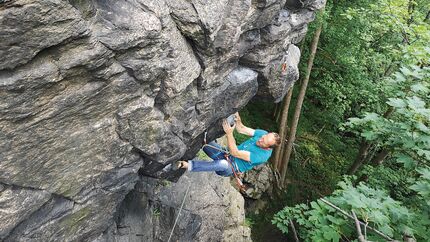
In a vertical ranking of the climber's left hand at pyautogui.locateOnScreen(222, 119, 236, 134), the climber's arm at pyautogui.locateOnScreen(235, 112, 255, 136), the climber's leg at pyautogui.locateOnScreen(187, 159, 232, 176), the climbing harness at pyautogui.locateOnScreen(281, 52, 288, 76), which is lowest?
the climber's leg at pyautogui.locateOnScreen(187, 159, 232, 176)

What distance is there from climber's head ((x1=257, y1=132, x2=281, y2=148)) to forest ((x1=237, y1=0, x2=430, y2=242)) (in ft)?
4.25

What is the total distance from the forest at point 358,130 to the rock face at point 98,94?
2500 millimetres

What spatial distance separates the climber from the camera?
699 centimetres

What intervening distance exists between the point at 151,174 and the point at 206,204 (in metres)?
3.32

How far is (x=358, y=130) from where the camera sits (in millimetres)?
13688

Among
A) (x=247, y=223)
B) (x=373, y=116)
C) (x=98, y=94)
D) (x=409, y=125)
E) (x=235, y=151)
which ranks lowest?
(x=247, y=223)

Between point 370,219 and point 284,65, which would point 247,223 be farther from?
point 370,219

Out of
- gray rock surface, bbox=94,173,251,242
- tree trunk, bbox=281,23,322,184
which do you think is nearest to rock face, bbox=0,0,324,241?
gray rock surface, bbox=94,173,251,242

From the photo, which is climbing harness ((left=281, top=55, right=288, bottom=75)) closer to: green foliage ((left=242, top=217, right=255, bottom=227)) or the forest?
the forest

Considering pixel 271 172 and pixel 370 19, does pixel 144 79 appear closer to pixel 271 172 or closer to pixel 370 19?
pixel 370 19

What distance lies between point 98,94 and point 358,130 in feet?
37.4

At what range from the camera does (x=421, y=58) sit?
7.32 metres

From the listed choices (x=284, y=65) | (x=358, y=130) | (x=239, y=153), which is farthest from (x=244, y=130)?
(x=358, y=130)

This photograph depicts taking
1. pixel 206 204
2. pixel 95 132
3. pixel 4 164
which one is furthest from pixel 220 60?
pixel 206 204
